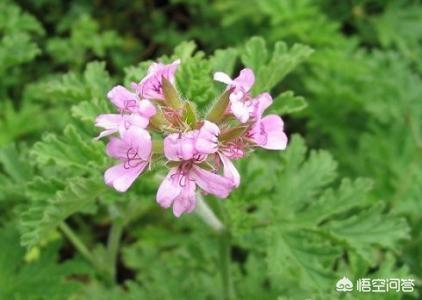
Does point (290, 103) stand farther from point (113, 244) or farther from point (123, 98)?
point (113, 244)

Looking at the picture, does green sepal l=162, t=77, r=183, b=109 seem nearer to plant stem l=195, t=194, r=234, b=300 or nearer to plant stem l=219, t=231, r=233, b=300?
plant stem l=195, t=194, r=234, b=300

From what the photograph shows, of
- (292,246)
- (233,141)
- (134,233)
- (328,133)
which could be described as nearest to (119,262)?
(134,233)

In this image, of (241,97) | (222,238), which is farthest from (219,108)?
(222,238)

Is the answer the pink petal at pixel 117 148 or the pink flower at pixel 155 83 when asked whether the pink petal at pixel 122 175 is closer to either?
the pink petal at pixel 117 148

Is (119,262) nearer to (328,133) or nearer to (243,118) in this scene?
(328,133)

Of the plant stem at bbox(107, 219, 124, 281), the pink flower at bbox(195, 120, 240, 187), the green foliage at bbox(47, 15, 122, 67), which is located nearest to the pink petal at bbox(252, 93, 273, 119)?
the pink flower at bbox(195, 120, 240, 187)
